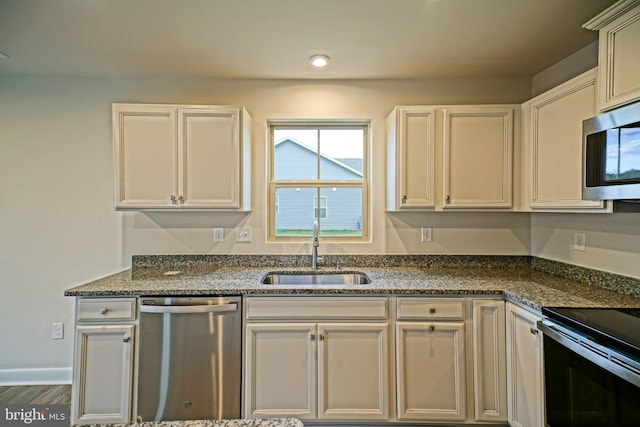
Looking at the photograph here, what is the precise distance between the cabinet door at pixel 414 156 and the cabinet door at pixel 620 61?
93cm

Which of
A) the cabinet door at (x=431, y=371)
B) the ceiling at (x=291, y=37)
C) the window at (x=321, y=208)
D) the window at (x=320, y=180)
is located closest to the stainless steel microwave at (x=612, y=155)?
the ceiling at (x=291, y=37)

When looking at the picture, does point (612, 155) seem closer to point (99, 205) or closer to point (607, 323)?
point (607, 323)

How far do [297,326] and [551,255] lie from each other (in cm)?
197

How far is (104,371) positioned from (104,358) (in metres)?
0.08

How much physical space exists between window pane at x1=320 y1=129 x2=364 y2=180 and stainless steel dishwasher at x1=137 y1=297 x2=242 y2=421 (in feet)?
4.61

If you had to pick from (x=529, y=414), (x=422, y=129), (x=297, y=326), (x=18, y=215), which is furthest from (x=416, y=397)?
(x=18, y=215)

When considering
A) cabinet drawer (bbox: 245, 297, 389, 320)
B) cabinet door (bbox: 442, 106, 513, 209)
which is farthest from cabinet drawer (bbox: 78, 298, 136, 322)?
cabinet door (bbox: 442, 106, 513, 209)

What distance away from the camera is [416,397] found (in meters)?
1.91

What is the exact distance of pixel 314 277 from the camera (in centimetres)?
243

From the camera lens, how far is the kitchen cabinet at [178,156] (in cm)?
224

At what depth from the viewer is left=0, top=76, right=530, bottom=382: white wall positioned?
2531 mm

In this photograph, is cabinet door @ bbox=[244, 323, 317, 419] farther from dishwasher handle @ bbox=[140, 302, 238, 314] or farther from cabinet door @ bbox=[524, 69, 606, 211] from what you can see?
cabinet door @ bbox=[524, 69, 606, 211]

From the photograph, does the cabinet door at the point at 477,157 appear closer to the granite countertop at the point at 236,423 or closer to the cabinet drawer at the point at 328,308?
the cabinet drawer at the point at 328,308

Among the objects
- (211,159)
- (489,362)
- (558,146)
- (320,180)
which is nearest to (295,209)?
(320,180)
